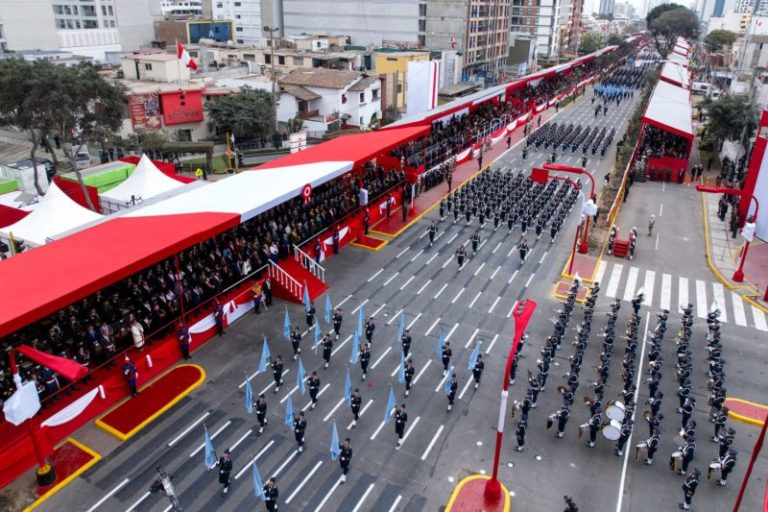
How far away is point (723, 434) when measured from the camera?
14.9 m

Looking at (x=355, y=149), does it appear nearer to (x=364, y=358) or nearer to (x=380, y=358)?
(x=380, y=358)

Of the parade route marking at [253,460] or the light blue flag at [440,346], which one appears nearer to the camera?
the parade route marking at [253,460]

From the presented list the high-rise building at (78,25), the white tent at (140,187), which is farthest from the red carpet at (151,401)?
the high-rise building at (78,25)

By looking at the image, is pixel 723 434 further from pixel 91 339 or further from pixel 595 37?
pixel 595 37

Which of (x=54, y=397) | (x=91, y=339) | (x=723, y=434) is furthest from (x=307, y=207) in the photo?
(x=723, y=434)

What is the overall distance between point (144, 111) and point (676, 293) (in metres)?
44.7

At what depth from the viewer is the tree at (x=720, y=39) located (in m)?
129

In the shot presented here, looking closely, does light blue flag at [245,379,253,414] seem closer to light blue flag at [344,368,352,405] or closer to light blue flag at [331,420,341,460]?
light blue flag at [344,368,352,405]

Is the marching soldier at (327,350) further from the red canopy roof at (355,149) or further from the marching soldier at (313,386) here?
the red canopy roof at (355,149)

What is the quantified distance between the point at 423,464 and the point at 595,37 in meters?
191

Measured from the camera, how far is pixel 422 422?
16.9 m

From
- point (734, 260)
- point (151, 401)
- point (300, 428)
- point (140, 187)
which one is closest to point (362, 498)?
point (300, 428)

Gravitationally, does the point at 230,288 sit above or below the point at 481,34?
below

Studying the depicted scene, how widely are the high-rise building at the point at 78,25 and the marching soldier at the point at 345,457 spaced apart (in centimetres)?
9486
